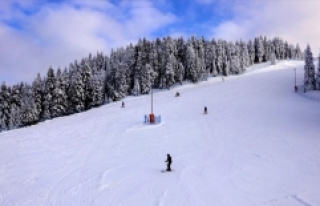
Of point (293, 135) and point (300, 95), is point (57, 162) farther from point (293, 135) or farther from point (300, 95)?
point (300, 95)

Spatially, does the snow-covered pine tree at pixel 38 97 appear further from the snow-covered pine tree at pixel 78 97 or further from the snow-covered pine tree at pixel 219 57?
the snow-covered pine tree at pixel 219 57

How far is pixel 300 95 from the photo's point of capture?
44.3m

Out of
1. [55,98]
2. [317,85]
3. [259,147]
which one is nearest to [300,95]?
[317,85]

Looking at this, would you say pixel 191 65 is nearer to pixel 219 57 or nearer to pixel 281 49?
pixel 219 57

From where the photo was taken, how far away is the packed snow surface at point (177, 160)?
12.5 metres

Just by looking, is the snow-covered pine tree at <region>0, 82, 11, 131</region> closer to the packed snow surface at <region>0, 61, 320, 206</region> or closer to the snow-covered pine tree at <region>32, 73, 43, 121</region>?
the snow-covered pine tree at <region>32, 73, 43, 121</region>

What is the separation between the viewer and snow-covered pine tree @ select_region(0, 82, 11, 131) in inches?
A: 2508

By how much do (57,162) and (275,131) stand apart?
1948 centimetres

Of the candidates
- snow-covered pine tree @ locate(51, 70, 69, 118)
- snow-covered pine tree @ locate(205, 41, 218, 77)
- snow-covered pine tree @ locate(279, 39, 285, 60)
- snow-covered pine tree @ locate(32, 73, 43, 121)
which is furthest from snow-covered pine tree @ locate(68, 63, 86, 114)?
snow-covered pine tree @ locate(279, 39, 285, 60)

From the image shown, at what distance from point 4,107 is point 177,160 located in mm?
61790

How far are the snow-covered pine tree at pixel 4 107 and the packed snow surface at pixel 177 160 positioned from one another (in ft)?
119

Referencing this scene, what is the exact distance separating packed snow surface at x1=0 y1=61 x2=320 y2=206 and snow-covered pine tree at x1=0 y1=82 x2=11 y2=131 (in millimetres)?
36355

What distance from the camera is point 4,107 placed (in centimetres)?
6512

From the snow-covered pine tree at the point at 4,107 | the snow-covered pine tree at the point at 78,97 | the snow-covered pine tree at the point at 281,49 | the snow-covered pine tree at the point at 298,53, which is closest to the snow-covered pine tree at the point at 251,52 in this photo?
the snow-covered pine tree at the point at 281,49
